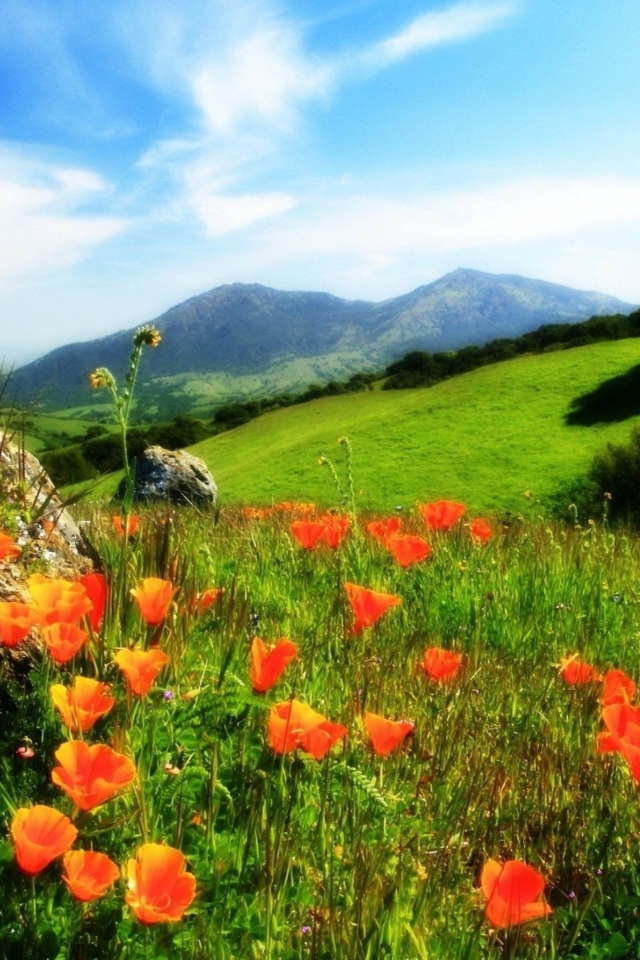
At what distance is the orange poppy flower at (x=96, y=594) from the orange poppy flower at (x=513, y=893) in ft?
4.84

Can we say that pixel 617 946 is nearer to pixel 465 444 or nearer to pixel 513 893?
pixel 513 893

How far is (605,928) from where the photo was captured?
221 cm

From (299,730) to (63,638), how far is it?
2.31 ft

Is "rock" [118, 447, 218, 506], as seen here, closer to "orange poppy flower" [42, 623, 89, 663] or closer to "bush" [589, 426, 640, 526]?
"bush" [589, 426, 640, 526]

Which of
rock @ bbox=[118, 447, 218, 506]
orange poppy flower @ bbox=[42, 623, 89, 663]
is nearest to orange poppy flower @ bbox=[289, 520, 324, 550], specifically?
orange poppy flower @ bbox=[42, 623, 89, 663]

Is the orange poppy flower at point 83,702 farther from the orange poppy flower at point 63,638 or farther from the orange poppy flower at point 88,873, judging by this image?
the orange poppy flower at point 88,873

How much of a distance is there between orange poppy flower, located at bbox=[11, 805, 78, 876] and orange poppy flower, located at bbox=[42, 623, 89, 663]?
2.12 feet

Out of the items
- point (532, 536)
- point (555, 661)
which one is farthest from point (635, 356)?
point (555, 661)

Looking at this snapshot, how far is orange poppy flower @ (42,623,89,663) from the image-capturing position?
208 centimetres

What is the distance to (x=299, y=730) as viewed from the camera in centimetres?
195

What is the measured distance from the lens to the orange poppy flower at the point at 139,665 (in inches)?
77.3

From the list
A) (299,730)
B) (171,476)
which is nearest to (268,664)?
(299,730)

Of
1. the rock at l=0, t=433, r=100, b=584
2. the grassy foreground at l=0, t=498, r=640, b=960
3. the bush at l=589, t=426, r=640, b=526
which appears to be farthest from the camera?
the bush at l=589, t=426, r=640, b=526

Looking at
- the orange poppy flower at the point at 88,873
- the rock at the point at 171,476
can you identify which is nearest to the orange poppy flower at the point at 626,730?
the orange poppy flower at the point at 88,873
